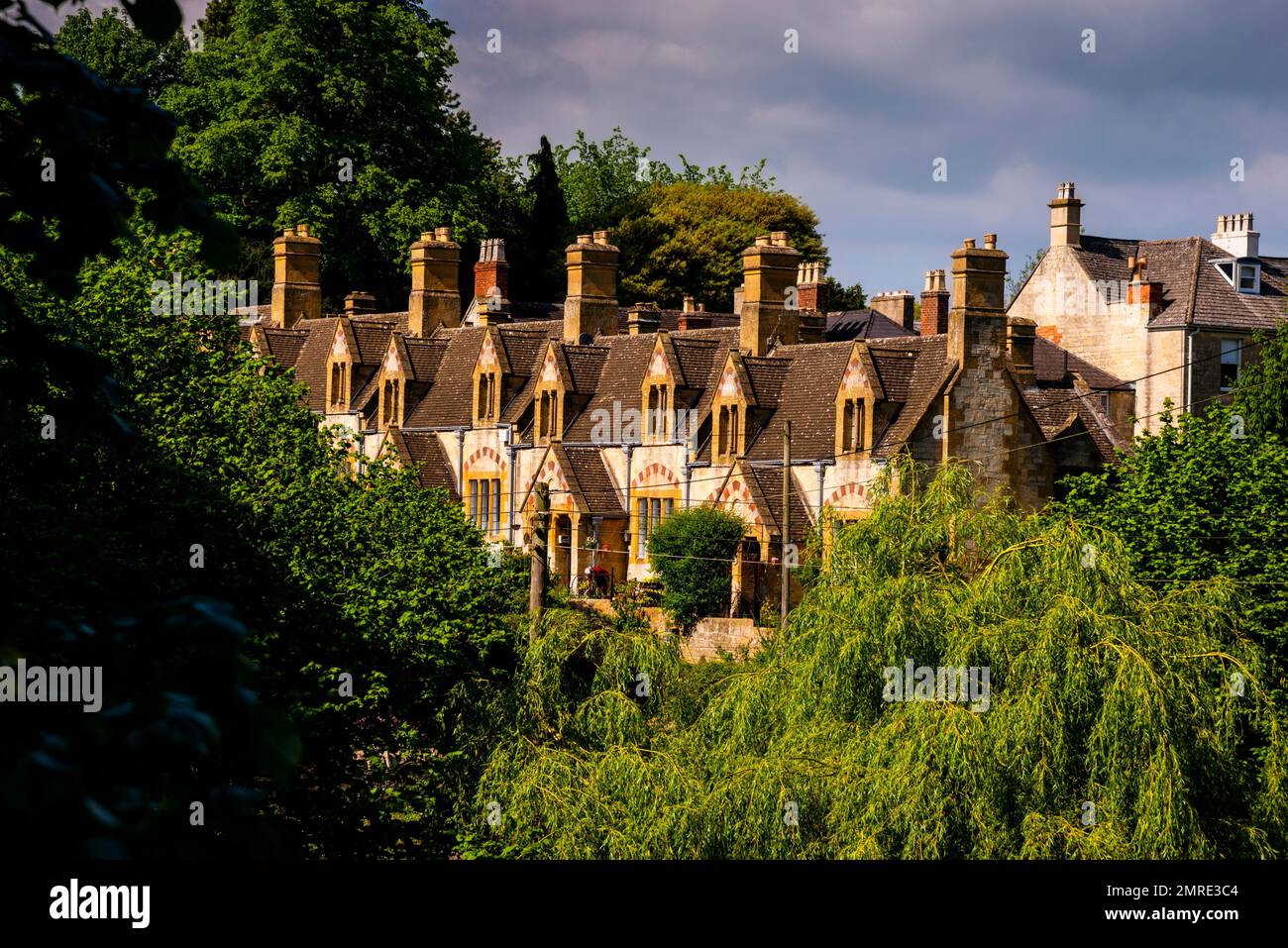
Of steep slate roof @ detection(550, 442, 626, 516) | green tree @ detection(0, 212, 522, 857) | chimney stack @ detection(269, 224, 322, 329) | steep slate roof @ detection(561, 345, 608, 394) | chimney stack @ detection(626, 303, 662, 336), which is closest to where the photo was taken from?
green tree @ detection(0, 212, 522, 857)

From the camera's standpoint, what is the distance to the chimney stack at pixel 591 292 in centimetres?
5316

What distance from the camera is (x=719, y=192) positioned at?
3300 inches

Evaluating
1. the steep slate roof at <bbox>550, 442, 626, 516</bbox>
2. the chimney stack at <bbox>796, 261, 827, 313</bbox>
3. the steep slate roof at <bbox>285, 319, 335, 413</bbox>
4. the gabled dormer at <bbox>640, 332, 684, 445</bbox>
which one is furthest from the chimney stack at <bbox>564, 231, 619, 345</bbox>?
the steep slate roof at <bbox>285, 319, 335, 413</bbox>

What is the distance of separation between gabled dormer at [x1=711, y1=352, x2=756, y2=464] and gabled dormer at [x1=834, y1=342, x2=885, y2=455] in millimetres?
2994

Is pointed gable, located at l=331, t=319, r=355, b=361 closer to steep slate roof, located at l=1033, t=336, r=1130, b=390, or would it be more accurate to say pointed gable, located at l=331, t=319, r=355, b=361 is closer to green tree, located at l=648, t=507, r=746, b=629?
green tree, located at l=648, t=507, r=746, b=629

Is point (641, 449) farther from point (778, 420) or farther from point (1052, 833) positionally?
point (1052, 833)

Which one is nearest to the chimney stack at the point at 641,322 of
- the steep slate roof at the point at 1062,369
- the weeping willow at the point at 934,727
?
the steep slate roof at the point at 1062,369

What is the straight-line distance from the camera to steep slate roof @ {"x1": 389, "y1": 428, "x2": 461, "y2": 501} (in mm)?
53781

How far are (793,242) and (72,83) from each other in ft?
258

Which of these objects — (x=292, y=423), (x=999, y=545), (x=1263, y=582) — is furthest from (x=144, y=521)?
(x=1263, y=582)

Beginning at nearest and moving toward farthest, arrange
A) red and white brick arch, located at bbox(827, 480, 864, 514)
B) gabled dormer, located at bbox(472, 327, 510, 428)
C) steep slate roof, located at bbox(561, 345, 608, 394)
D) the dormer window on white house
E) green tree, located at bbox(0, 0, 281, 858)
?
green tree, located at bbox(0, 0, 281, 858) < red and white brick arch, located at bbox(827, 480, 864, 514) < steep slate roof, located at bbox(561, 345, 608, 394) < gabled dormer, located at bbox(472, 327, 510, 428) < the dormer window on white house

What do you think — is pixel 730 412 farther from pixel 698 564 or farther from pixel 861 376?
pixel 698 564

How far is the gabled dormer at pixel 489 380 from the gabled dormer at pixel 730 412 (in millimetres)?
9477

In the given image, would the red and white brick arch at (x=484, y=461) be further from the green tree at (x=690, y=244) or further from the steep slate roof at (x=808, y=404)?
the green tree at (x=690, y=244)
